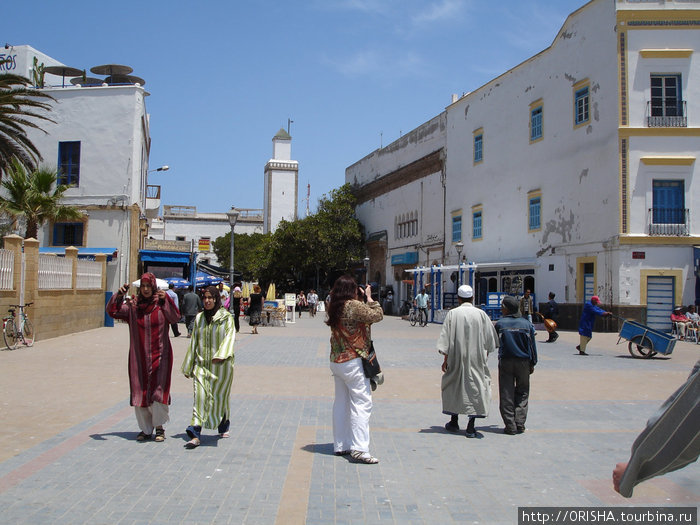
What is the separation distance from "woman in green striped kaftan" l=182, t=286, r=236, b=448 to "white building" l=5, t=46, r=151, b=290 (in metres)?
24.0

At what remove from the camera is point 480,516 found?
15.4 feet

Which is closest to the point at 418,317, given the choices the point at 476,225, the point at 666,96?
the point at 476,225

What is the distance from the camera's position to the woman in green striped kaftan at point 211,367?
21.8 ft

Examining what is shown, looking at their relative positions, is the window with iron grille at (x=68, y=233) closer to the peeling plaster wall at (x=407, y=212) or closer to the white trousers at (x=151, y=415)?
the peeling plaster wall at (x=407, y=212)

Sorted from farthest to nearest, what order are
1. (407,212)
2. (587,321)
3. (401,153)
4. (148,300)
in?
(401,153) → (407,212) → (587,321) → (148,300)

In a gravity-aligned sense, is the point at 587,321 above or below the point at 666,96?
below

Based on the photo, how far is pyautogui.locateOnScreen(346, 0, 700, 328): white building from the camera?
2358cm

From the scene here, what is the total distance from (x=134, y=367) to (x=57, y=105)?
87.0 ft

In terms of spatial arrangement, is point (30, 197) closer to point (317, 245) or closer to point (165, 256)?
point (165, 256)

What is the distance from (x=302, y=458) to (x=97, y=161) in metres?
26.4

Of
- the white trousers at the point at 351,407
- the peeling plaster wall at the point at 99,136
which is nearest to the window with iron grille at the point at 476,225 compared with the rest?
the peeling plaster wall at the point at 99,136

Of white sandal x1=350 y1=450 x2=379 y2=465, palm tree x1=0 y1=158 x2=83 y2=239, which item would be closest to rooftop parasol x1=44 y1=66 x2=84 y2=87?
palm tree x1=0 y1=158 x2=83 y2=239

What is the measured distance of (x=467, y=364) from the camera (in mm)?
7363

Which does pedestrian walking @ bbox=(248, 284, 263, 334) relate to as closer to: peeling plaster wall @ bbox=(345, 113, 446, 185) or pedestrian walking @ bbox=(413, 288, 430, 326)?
pedestrian walking @ bbox=(413, 288, 430, 326)
